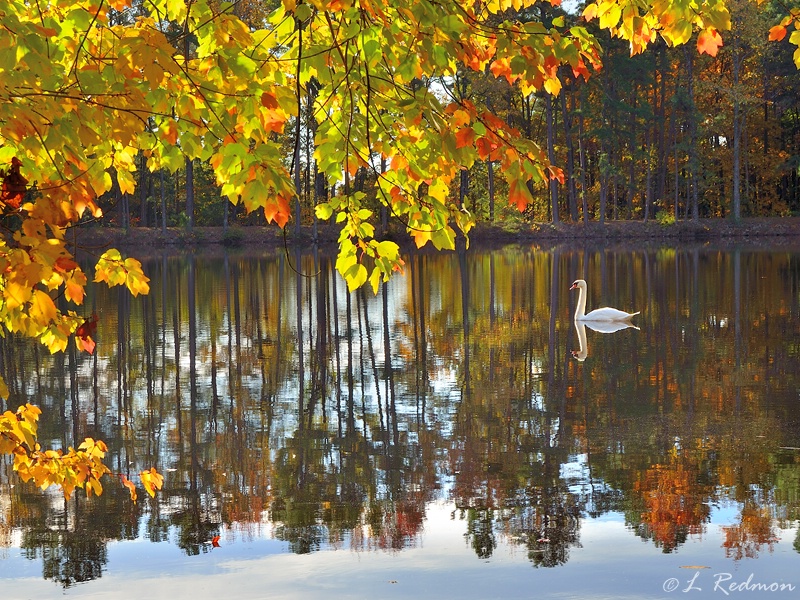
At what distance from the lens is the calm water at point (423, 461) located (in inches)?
251

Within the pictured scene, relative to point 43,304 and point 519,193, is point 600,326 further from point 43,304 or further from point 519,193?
point 43,304

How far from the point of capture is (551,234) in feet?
194

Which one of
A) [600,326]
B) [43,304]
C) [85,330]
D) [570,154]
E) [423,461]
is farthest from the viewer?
[570,154]

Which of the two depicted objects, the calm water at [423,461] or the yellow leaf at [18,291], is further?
the calm water at [423,461]

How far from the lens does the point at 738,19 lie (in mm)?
55469

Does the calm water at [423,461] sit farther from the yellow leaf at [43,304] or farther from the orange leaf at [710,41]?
the orange leaf at [710,41]

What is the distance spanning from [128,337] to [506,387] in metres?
8.27

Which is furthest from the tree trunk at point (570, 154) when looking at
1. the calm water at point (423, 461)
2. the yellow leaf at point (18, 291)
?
the yellow leaf at point (18, 291)

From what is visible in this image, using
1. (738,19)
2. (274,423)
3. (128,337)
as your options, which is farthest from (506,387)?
(738,19)

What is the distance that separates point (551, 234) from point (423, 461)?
51060 mm

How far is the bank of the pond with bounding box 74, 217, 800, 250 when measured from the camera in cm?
5681

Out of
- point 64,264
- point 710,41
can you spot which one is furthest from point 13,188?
point 710,41

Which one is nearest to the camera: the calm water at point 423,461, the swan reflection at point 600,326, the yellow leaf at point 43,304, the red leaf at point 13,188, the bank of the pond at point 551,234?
the yellow leaf at point 43,304

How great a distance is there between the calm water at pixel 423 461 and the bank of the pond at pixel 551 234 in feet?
124
